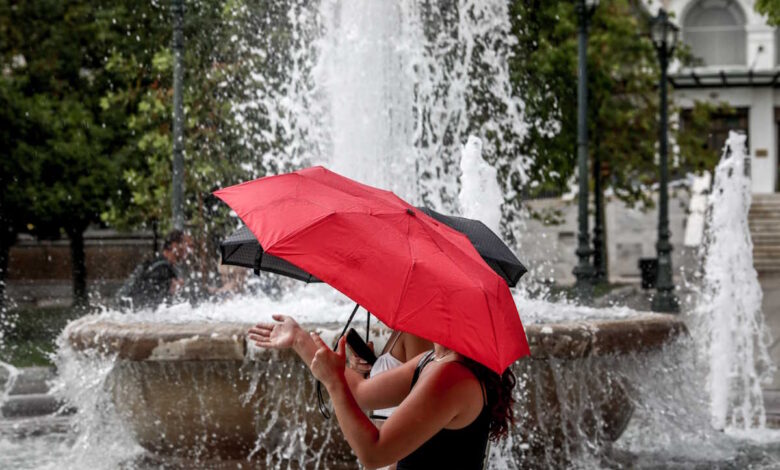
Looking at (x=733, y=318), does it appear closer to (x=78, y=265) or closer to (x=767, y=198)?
(x=78, y=265)

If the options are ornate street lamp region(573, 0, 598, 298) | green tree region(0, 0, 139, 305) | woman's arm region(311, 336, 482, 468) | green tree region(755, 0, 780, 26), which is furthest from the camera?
green tree region(0, 0, 139, 305)

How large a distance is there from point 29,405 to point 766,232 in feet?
95.1

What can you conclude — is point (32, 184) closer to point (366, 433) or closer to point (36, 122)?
point (36, 122)

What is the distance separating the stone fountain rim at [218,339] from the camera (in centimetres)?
634

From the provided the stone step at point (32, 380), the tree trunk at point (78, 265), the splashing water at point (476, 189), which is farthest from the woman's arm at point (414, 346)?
the tree trunk at point (78, 265)

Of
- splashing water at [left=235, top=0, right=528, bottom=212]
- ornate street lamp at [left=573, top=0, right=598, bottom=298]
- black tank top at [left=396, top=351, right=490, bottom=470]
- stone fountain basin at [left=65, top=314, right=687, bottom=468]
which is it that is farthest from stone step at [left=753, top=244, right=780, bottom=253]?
black tank top at [left=396, top=351, right=490, bottom=470]

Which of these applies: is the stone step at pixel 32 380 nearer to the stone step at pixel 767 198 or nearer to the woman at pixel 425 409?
the woman at pixel 425 409

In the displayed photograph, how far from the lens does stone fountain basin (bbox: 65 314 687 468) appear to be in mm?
6398

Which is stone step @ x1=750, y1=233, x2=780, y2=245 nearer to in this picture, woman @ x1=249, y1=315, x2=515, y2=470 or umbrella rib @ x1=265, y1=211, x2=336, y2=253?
woman @ x1=249, y1=315, x2=515, y2=470

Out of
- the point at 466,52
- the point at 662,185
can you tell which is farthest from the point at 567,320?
the point at 662,185

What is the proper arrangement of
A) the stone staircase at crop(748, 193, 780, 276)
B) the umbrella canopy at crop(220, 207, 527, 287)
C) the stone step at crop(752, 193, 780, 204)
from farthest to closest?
the stone step at crop(752, 193, 780, 204), the stone staircase at crop(748, 193, 780, 276), the umbrella canopy at crop(220, 207, 527, 287)

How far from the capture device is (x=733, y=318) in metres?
11.6

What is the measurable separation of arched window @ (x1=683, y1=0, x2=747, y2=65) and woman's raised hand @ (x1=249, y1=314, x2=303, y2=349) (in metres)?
45.7

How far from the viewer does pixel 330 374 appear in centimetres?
322
